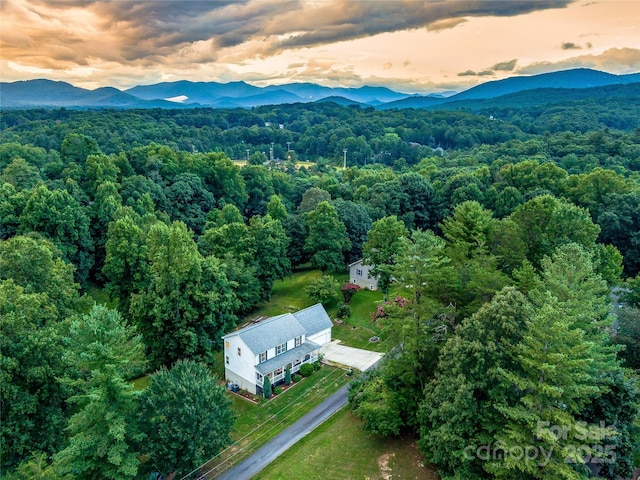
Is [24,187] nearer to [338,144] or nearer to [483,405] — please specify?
[483,405]

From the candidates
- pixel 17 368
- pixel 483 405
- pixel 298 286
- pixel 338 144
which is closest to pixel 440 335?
pixel 483 405

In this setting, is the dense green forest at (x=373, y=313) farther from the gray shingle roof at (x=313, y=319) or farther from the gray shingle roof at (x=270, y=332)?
the gray shingle roof at (x=313, y=319)

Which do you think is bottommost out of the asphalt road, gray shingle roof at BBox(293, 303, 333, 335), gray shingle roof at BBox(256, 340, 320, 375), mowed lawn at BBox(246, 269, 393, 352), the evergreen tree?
mowed lawn at BBox(246, 269, 393, 352)

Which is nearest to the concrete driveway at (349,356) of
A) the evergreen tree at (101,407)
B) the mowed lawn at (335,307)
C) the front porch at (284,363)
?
the mowed lawn at (335,307)

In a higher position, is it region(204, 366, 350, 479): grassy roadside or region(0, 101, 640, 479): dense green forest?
region(0, 101, 640, 479): dense green forest

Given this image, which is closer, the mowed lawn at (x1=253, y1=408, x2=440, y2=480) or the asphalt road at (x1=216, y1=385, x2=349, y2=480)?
the mowed lawn at (x1=253, y1=408, x2=440, y2=480)

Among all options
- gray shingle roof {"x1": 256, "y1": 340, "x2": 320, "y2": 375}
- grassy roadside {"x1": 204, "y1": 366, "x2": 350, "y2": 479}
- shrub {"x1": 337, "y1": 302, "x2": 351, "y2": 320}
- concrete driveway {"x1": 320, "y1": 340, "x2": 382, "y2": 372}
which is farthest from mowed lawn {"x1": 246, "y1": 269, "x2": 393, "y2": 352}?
grassy roadside {"x1": 204, "y1": 366, "x2": 350, "y2": 479}

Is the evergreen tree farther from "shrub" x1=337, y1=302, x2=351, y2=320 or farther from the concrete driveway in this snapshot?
"shrub" x1=337, y1=302, x2=351, y2=320
